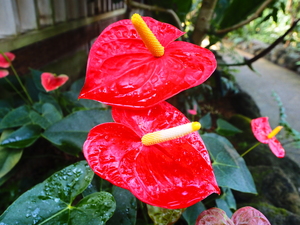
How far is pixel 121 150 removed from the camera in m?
0.31

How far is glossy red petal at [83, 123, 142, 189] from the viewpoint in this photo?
0.28 meters

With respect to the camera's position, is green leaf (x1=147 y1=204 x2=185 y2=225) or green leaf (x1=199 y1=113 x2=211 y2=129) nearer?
green leaf (x1=147 y1=204 x2=185 y2=225)

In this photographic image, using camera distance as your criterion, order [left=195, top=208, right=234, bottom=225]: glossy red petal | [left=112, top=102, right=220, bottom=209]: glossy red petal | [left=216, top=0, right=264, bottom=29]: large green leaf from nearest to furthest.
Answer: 1. [left=112, top=102, right=220, bottom=209]: glossy red petal
2. [left=195, top=208, right=234, bottom=225]: glossy red petal
3. [left=216, top=0, right=264, bottom=29]: large green leaf

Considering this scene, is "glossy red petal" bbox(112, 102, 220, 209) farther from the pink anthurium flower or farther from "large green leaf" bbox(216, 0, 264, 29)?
"large green leaf" bbox(216, 0, 264, 29)

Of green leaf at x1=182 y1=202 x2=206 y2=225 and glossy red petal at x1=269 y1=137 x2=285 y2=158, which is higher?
glossy red petal at x1=269 y1=137 x2=285 y2=158

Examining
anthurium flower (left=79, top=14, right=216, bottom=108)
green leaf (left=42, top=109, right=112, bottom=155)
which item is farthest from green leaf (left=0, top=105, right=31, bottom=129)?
anthurium flower (left=79, top=14, right=216, bottom=108)

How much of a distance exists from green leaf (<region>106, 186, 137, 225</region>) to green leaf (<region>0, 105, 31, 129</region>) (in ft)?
1.37

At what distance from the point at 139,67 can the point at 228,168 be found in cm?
37

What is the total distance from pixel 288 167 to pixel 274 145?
0.50 meters

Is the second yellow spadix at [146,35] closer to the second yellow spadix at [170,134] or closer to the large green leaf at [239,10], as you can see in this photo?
the second yellow spadix at [170,134]

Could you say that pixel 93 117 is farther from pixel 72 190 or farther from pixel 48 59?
pixel 48 59

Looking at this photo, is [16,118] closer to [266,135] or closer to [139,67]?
[139,67]

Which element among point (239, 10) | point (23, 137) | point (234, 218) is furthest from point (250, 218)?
point (239, 10)

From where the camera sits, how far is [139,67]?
1.20 ft
